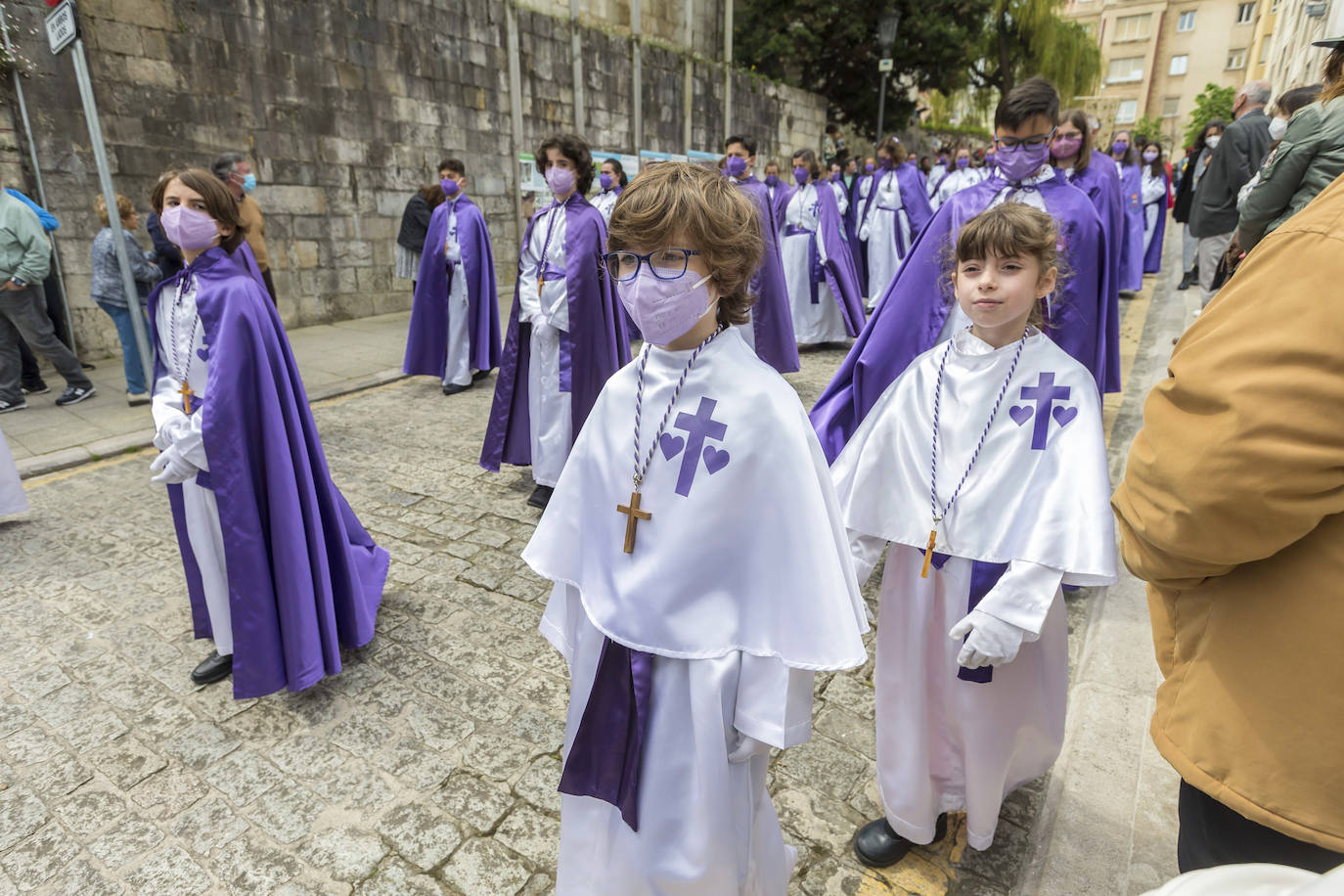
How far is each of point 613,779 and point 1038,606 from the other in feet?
3.43

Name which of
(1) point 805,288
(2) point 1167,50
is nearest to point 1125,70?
Result: (2) point 1167,50

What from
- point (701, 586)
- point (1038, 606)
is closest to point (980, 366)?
point (1038, 606)

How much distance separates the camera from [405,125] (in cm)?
1082

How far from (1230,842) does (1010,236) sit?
54.5 inches

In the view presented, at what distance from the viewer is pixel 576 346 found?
4.59m

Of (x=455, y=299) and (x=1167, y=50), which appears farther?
(x=1167, y=50)

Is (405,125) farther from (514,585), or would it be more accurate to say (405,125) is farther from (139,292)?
(514,585)

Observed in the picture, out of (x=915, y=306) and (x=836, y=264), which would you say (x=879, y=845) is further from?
(x=836, y=264)

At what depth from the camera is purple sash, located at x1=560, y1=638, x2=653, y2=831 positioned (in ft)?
5.21

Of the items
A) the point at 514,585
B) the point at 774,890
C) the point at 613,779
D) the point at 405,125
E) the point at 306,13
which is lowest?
the point at 514,585

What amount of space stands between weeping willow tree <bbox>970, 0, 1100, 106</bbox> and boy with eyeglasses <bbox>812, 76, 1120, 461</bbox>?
25073 millimetres

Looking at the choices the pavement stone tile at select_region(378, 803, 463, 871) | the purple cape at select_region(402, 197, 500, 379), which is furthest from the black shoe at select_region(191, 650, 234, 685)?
the purple cape at select_region(402, 197, 500, 379)

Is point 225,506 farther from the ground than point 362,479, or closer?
farther from the ground

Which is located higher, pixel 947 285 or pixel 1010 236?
pixel 1010 236
